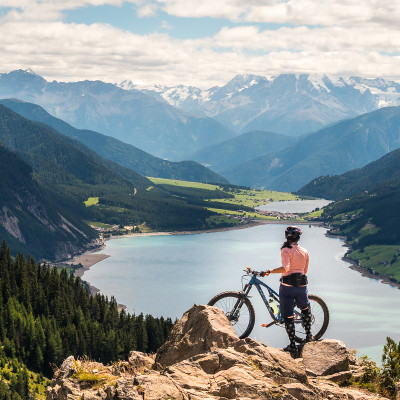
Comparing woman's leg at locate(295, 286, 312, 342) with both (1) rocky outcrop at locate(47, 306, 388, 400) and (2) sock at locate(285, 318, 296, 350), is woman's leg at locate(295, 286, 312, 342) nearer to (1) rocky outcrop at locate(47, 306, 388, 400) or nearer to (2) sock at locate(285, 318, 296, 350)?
(2) sock at locate(285, 318, 296, 350)

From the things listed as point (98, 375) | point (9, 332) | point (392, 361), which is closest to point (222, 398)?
point (98, 375)

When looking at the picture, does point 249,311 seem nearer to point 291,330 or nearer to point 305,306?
point 291,330

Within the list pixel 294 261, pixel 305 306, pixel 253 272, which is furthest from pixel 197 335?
pixel 294 261

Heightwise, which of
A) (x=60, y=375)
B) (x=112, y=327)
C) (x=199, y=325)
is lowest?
(x=112, y=327)

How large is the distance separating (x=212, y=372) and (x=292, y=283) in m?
6.78

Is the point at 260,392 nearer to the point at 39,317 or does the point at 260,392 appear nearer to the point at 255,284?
the point at 255,284

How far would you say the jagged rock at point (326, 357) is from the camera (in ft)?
92.4

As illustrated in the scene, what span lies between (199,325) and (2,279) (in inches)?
5465

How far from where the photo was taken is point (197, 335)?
28969mm

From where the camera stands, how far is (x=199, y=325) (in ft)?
96.2

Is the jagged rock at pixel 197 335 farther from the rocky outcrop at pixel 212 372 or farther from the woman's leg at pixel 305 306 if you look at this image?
the woman's leg at pixel 305 306

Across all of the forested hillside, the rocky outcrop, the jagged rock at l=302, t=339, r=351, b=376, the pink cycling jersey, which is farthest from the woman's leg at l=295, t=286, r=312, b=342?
the forested hillside

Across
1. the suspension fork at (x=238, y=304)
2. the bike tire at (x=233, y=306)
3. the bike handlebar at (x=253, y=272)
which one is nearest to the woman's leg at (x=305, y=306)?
the bike handlebar at (x=253, y=272)

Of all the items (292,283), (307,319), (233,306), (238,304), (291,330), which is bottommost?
(291,330)
